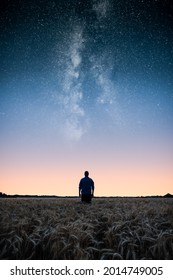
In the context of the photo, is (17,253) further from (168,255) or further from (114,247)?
(168,255)

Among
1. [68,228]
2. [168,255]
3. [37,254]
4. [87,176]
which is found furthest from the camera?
[87,176]

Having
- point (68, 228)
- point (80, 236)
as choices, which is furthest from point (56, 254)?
point (68, 228)

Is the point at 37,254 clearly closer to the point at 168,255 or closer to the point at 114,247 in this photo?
the point at 114,247

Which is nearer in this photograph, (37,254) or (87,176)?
(37,254)

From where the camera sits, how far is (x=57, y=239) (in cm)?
322

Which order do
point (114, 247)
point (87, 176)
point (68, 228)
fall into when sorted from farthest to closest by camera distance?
point (87, 176) < point (68, 228) < point (114, 247)
